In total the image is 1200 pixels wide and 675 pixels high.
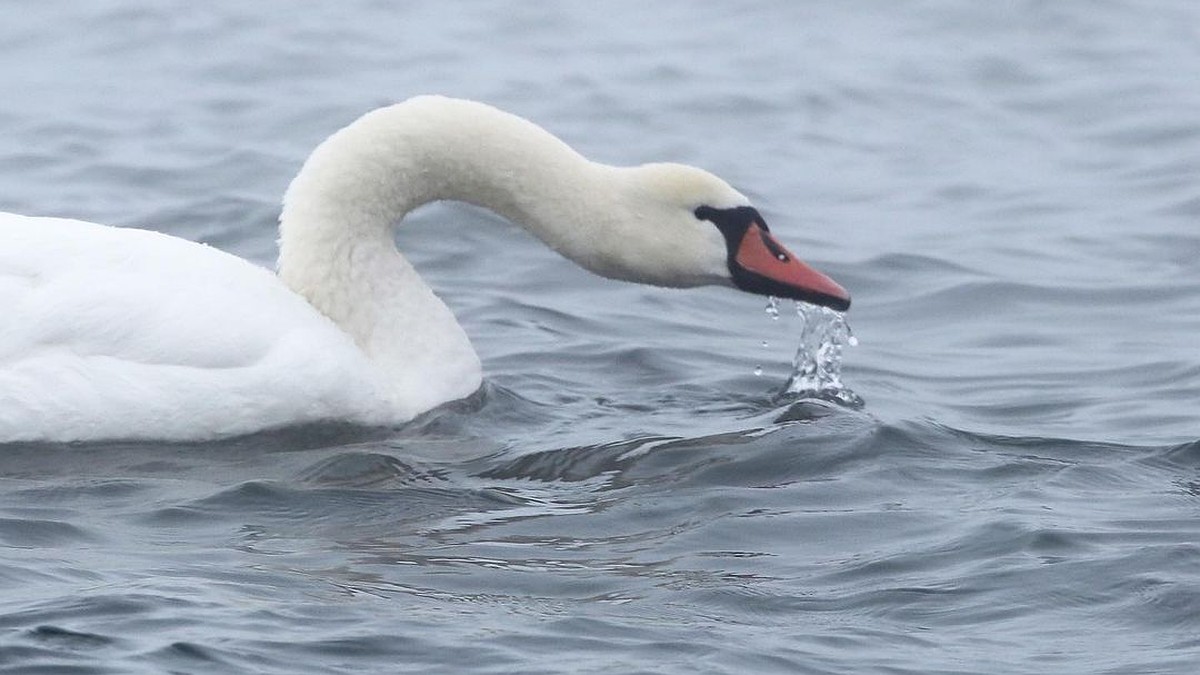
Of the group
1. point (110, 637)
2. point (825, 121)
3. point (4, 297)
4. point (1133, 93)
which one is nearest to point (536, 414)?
point (4, 297)

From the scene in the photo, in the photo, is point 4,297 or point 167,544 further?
point 4,297

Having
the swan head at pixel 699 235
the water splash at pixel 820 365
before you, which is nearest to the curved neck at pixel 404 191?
the swan head at pixel 699 235

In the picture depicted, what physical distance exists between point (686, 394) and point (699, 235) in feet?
2.61

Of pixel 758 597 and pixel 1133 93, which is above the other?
pixel 1133 93

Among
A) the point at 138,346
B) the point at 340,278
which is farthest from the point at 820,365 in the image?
the point at 138,346

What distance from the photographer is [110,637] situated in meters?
5.98

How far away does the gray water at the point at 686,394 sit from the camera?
20.9 ft

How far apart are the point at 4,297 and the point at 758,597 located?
282 cm

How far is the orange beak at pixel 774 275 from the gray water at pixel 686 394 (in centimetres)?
41

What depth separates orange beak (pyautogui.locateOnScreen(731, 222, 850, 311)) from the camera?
8875 millimetres

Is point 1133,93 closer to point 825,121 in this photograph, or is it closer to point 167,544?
point 825,121

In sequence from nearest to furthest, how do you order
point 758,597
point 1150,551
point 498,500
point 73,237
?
point 758,597 → point 1150,551 → point 498,500 → point 73,237

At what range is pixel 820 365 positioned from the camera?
31.2ft

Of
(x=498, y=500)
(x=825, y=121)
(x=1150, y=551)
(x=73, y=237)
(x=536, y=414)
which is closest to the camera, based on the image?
(x=1150, y=551)
